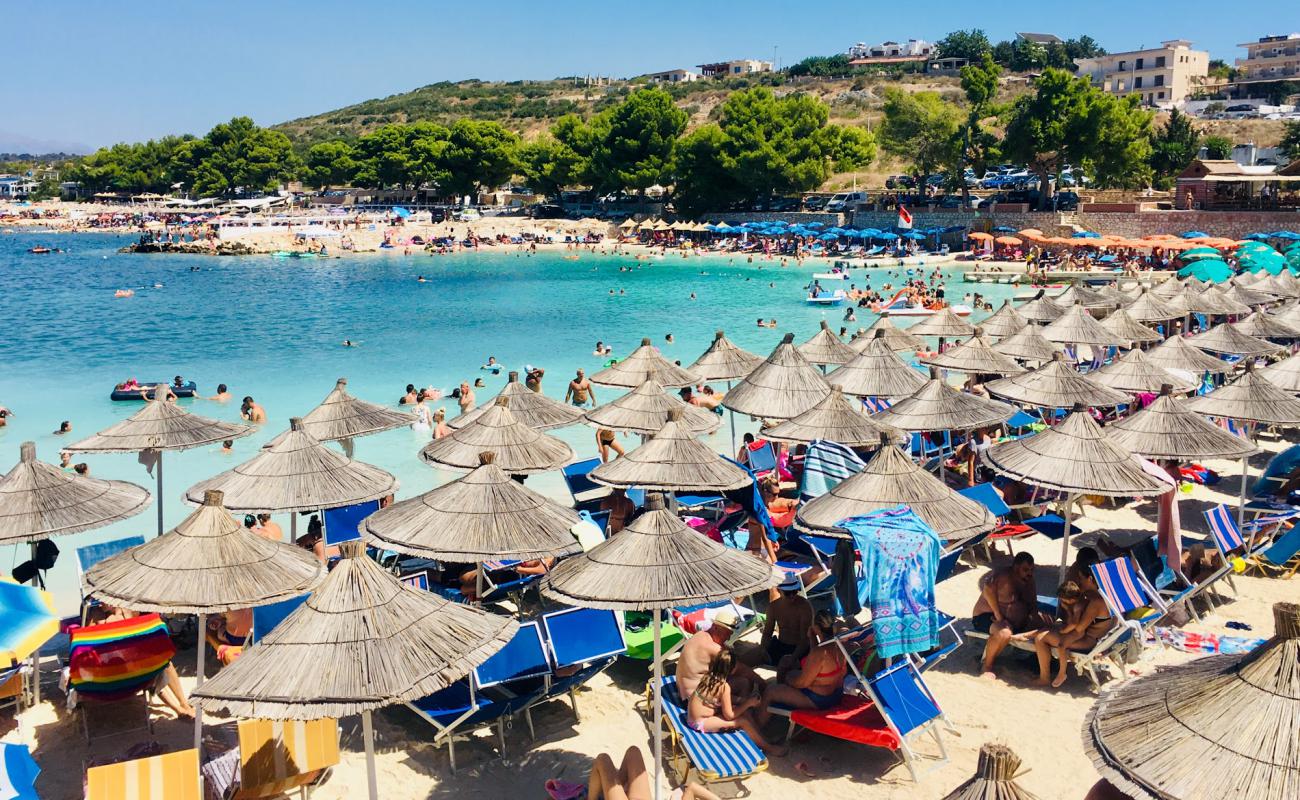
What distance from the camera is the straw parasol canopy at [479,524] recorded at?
7227 millimetres

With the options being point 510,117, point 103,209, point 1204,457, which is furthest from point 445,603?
point 510,117

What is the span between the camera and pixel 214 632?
7883 mm

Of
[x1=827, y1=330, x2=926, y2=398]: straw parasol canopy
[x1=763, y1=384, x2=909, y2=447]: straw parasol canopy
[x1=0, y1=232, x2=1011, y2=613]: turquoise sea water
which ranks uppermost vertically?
[x1=827, y1=330, x2=926, y2=398]: straw parasol canopy

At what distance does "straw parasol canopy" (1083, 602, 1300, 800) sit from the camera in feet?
10.9

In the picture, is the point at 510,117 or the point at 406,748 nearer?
the point at 406,748

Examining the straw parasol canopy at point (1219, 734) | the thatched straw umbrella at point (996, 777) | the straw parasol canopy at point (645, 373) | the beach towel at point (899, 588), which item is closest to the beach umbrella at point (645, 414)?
the straw parasol canopy at point (645, 373)

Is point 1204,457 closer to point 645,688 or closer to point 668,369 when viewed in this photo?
point 645,688

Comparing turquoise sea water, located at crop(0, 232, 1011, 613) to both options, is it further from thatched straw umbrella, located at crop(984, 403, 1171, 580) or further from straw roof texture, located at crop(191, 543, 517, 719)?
A: straw roof texture, located at crop(191, 543, 517, 719)

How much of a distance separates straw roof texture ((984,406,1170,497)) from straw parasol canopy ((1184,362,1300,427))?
8.52ft

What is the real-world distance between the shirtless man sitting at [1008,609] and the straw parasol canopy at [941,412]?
11.0 ft

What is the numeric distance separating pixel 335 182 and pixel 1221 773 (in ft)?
315

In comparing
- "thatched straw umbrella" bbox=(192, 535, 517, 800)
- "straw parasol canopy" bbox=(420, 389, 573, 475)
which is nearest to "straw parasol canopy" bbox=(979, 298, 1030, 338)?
"straw parasol canopy" bbox=(420, 389, 573, 475)

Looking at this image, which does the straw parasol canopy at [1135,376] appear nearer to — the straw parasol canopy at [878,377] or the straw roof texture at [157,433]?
the straw parasol canopy at [878,377]

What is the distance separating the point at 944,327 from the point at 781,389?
7.16 metres
